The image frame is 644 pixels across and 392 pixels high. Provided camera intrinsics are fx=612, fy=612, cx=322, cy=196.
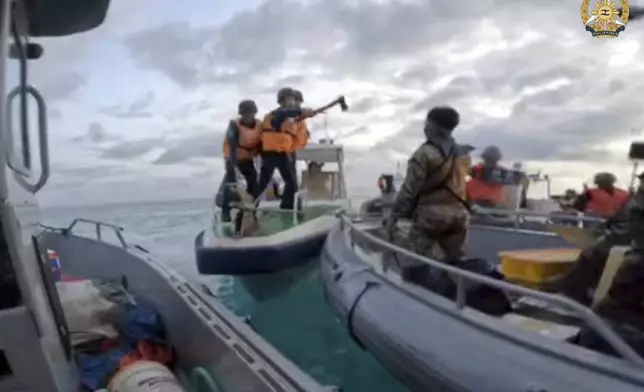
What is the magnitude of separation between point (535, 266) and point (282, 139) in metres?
4.09

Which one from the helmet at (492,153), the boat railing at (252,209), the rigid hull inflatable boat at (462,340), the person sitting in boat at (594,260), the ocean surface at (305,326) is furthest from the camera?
the helmet at (492,153)

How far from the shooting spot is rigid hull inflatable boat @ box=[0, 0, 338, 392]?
161 centimetres

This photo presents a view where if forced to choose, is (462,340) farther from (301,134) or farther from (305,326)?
(301,134)

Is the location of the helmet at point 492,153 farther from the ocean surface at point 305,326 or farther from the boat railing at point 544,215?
the ocean surface at point 305,326

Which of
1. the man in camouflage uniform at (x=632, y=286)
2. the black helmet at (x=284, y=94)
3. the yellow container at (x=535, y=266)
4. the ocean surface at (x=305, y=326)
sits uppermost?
the black helmet at (x=284, y=94)

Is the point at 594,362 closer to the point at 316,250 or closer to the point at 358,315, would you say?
the point at 358,315

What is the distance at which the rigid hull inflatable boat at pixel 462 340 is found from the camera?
2.26 m

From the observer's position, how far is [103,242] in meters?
6.03

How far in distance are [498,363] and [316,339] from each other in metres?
3.05

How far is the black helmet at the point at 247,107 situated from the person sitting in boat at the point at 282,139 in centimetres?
21

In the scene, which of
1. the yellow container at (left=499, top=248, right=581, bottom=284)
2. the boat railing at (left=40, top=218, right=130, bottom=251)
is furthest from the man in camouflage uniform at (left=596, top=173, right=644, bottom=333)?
the boat railing at (left=40, top=218, right=130, bottom=251)

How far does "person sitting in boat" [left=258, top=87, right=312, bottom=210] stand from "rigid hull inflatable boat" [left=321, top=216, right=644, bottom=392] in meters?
2.91

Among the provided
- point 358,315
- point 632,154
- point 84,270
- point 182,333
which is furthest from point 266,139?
point 632,154

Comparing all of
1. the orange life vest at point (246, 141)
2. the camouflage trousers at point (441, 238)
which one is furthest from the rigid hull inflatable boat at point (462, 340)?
the orange life vest at point (246, 141)
